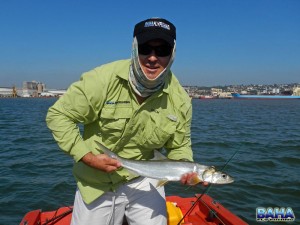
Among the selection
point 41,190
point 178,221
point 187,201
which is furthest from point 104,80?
point 41,190

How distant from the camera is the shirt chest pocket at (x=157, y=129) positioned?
4.24 metres

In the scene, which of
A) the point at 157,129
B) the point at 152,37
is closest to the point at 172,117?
the point at 157,129

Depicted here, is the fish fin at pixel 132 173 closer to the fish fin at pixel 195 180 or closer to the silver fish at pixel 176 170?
the silver fish at pixel 176 170

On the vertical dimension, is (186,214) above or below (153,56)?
below

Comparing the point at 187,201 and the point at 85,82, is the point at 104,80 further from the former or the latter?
the point at 187,201

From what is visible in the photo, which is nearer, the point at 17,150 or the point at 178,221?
the point at 178,221

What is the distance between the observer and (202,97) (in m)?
182

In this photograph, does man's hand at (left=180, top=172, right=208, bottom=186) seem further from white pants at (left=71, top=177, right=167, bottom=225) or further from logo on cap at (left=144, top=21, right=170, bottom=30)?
logo on cap at (left=144, top=21, right=170, bottom=30)

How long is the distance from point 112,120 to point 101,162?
0.53 metres

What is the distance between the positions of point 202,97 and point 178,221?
7034 inches

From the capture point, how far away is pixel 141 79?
3.92m

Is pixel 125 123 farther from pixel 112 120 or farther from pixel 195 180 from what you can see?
pixel 195 180

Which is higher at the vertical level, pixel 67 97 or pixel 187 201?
pixel 67 97

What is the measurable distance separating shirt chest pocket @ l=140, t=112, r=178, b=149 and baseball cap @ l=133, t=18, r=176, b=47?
956mm
